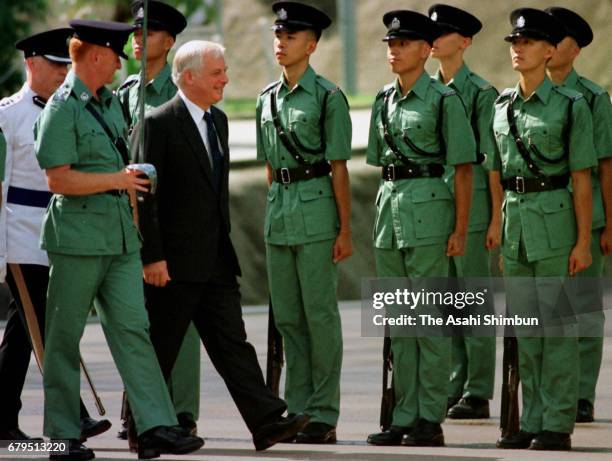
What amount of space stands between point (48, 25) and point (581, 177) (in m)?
26.4

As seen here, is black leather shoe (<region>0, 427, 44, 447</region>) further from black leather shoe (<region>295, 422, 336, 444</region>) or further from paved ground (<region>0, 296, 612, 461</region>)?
black leather shoe (<region>295, 422, 336, 444</region>)

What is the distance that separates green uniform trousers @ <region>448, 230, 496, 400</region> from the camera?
11320mm

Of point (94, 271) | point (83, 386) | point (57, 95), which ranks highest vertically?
point (57, 95)

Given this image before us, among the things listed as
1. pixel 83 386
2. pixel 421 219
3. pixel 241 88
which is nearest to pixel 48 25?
pixel 241 88

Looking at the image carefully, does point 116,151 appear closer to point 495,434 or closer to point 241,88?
point 495,434

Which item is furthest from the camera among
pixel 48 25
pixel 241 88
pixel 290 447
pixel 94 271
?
pixel 48 25

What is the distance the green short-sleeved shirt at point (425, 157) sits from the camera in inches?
395

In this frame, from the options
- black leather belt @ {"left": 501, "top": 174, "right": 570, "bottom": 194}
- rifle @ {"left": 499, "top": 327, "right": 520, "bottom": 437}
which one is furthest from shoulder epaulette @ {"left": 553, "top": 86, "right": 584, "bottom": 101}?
rifle @ {"left": 499, "top": 327, "right": 520, "bottom": 437}

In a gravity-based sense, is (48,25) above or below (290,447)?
above

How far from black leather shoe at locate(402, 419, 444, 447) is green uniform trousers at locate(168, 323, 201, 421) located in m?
1.12

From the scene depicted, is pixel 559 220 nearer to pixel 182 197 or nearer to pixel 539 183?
pixel 539 183

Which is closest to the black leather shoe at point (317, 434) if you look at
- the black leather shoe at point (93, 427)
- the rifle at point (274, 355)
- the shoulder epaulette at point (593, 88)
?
the rifle at point (274, 355)

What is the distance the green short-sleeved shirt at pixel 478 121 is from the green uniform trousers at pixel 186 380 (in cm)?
174

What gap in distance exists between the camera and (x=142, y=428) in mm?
9172
